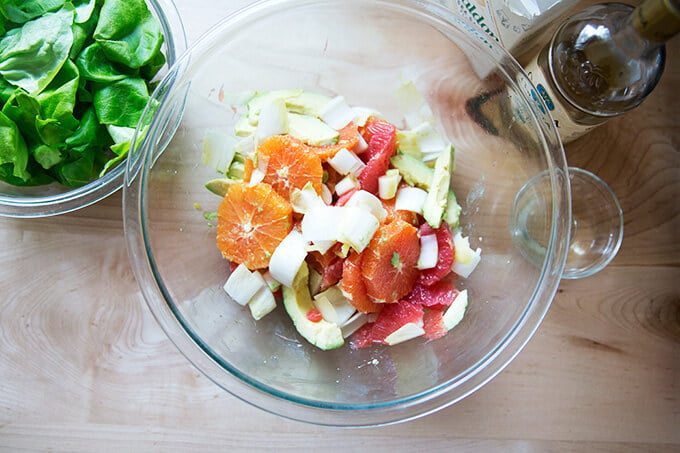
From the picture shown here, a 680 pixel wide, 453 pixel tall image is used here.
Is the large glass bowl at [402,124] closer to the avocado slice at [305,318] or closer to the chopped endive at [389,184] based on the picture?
the avocado slice at [305,318]

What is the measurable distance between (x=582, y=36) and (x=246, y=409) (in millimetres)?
1087

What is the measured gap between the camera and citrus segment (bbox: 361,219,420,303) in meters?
1.07

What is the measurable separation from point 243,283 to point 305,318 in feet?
0.48

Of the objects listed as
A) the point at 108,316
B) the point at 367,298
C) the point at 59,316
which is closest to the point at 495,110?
the point at 367,298

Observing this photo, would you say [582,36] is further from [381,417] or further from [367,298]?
[381,417]

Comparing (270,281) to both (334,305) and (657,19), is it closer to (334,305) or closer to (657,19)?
(334,305)

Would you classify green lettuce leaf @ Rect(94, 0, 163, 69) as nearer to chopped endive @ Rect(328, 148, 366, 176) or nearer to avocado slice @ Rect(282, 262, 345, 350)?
chopped endive @ Rect(328, 148, 366, 176)

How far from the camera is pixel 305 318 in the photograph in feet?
3.63

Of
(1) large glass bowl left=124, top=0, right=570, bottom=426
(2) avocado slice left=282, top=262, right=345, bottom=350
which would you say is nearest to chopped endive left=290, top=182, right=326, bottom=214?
(2) avocado slice left=282, top=262, right=345, bottom=350

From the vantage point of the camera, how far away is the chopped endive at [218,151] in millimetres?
1174

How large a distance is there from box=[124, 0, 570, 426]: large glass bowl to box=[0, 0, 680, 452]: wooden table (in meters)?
0.18

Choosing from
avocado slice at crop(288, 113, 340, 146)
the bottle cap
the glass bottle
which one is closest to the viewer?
the bottle cap

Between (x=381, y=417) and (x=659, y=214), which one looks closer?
(x=381, y=417)

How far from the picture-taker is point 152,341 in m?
1.26
